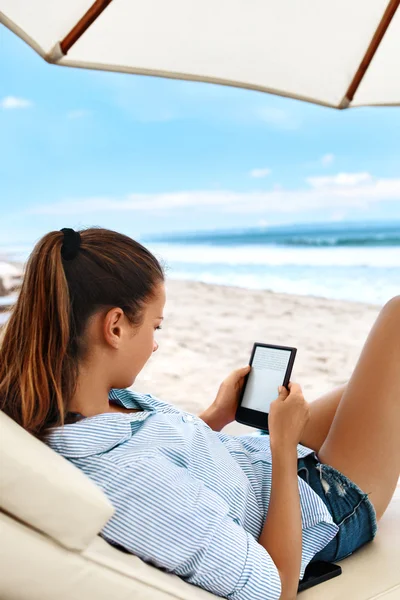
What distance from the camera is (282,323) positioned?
916 cm

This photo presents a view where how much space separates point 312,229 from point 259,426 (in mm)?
19435

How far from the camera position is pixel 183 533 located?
3.72 ft

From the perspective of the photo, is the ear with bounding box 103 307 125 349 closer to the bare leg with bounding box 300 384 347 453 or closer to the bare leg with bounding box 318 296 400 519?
the bare leg with bounding box 318 296 400 519

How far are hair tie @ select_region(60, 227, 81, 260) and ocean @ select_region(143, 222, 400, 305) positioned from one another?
9.41 metres

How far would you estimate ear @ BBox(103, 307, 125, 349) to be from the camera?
127 centimetres

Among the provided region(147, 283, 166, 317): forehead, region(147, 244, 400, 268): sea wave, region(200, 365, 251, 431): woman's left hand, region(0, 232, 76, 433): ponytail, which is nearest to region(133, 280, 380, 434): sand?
region(200, 365, 251, 431): woman's left hand

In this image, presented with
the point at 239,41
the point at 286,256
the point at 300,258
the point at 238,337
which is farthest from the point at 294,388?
the point at 286,256

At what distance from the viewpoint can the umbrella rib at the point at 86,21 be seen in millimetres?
1786

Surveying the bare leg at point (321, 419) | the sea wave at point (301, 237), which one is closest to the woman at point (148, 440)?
the bare leg at point (321, 419)

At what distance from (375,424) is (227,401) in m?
0.38

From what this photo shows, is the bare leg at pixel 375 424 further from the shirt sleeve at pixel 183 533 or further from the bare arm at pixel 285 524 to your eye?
the shirt sleeve at pixel 183 533

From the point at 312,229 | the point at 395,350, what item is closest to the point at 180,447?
the point at 395,350

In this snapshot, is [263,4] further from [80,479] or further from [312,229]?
[312,229]

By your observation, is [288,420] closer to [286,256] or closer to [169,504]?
[169,504]
